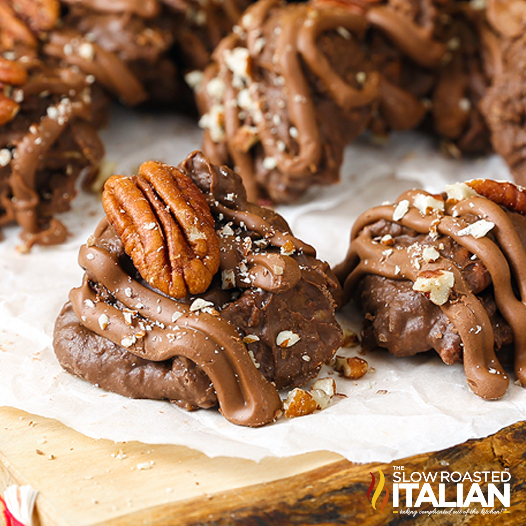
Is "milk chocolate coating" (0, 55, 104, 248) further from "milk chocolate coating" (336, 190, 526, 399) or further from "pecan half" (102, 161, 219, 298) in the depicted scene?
"milk chocolate coating" (336, 190, 526, 399)

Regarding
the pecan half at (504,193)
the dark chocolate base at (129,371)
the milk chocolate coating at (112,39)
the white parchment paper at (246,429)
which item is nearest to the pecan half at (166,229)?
the dark chocolate base at (129,371)

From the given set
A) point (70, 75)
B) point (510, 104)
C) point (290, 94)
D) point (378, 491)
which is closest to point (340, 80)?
point (290, 94)

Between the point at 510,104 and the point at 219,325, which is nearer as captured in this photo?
the point at 219,325

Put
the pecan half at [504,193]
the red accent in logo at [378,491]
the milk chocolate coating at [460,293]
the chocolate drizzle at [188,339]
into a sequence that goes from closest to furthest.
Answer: the red accent in logo at [378,491] < the chocolate drizzle at [188,339] < the milk chocolate coating at [460,293] < the pecan half at [504,193]

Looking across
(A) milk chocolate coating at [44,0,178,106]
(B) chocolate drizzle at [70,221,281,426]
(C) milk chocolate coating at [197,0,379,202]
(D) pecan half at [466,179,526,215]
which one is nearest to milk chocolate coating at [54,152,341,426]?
(B) chocolate drizzle at [70,221,281,426]

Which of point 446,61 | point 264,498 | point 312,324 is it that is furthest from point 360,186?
point 264,498

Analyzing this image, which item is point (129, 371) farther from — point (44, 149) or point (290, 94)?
point (290, 94)

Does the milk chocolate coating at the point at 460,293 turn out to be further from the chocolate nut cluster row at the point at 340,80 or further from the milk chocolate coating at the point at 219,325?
the chocolate nut cluster row at the point at 340,80

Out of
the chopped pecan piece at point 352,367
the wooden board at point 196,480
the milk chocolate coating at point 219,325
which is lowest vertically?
the chopped pecan piece at point 352,367
